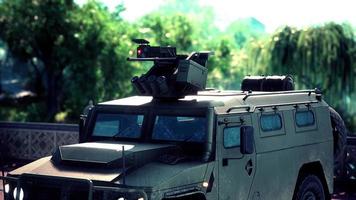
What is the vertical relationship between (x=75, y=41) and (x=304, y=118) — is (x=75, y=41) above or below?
above

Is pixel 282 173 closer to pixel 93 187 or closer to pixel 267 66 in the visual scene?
pixel 93 187

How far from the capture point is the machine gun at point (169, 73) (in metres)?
8.30

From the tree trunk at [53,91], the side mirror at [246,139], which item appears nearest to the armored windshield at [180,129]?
the side mirror at [246,139]

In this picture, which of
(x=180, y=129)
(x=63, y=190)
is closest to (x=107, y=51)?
(x=180, y=129)

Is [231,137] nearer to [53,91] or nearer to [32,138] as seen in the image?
[32,138]

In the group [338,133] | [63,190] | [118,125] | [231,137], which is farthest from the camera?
[338,133]

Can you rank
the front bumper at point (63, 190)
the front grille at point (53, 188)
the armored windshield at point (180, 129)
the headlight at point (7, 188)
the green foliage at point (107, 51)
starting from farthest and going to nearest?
the green foliage at point (107, 51) < the armored windshield at point (180, 129) < the headlight at point (7, 188) < the front grille at point (53, 188) < the front bumper at point (63, 190)

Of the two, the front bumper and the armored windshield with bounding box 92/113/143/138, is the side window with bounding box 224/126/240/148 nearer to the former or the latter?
the armored windshield with bounding box 92/113/143/138

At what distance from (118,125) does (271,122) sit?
2.16 m

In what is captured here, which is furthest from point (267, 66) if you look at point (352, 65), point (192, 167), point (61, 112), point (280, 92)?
point (192, 167)

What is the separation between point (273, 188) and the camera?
879cm

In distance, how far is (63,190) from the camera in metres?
7.06

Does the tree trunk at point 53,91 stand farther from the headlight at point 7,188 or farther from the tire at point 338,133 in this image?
the headlight at point 7,188

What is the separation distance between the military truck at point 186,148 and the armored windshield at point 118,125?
2 centimetres
